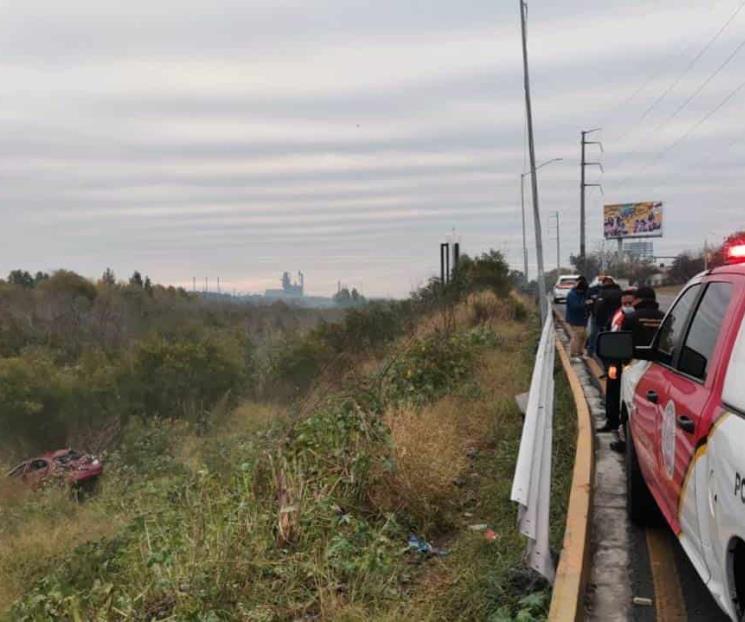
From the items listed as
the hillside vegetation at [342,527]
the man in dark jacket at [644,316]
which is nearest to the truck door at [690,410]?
the hillside vegetation at [342,527]

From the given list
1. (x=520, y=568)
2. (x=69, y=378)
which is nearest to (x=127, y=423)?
(x=69, y=378)

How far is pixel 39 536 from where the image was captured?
43.4 feet

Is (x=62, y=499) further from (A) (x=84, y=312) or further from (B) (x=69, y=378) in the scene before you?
(A) (x=84, y=312)

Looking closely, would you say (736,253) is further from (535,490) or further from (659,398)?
(535,490)

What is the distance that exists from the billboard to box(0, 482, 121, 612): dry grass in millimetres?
86192

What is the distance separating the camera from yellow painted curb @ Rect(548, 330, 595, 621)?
146 inches

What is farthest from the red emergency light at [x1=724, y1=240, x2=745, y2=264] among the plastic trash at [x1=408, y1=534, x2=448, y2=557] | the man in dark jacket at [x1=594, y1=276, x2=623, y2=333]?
the man in dark jacket at [x1=594, y1=276, x2=623, y2=333]

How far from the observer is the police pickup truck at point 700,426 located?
2932mm

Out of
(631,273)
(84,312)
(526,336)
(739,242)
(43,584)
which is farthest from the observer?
(84,312)

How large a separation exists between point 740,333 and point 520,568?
185 centimetres

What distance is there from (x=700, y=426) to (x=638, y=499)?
2.20 meters

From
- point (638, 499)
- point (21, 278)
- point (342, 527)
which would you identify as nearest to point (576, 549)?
point (638, 499)

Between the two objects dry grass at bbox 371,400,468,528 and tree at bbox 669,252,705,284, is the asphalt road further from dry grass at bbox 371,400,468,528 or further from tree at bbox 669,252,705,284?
tree at bbox 669,252,705,284

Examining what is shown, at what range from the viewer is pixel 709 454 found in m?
3.19
